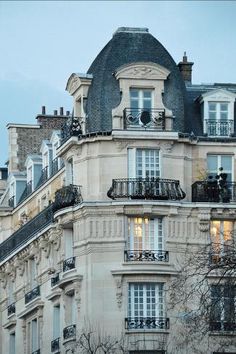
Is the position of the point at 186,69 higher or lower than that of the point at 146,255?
higher

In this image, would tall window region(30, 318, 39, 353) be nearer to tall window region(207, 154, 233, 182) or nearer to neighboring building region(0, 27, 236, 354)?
neighboring building region(0, 27, 236, 354)

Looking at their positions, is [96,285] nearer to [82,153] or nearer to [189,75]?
[82,153]

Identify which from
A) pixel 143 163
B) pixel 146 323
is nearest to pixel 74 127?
pixel 143 163

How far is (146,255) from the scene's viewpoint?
91438mm

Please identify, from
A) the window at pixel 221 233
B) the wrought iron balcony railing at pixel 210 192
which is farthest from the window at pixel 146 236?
the window at pixel 221 233

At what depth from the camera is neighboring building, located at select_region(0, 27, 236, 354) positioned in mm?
91125

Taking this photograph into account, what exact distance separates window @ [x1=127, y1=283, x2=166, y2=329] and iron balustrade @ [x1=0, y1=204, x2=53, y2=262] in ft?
26.2

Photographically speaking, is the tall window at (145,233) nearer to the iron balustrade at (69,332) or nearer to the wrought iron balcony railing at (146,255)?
the wrought iron balcony railing at (146,255)

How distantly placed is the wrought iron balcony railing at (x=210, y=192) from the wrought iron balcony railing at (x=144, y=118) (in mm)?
3011

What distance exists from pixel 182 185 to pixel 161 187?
124 cm

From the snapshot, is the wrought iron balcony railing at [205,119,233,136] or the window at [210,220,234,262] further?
the wrought iron balcony railing at [205,119,233,136]

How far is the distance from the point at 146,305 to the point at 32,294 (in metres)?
11.1

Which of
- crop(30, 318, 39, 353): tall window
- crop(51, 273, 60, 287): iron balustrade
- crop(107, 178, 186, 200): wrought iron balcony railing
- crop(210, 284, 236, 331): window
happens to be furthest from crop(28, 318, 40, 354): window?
crop(210, 284, 236, 331): window

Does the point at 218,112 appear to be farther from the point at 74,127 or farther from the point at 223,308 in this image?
the point at 223,308
